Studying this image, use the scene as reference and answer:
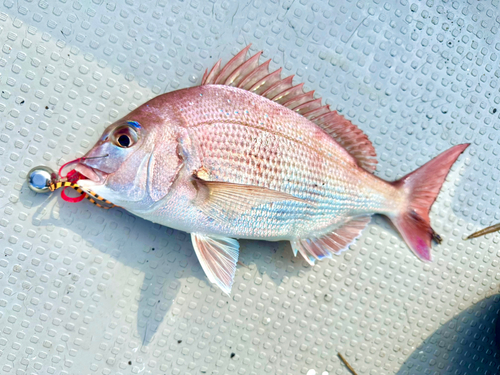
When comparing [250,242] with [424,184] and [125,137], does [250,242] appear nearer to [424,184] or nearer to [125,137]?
[125,137]

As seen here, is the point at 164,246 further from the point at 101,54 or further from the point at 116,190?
the point at 101,54

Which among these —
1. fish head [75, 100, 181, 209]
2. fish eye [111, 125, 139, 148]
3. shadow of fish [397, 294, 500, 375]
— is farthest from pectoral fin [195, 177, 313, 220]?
shadow of fish [397, 294, 500, 375]

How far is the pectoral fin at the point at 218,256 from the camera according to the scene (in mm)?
1379

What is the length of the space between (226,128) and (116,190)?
479 mm

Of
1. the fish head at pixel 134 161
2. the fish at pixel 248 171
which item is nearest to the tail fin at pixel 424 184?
the fish at pixel 248 171

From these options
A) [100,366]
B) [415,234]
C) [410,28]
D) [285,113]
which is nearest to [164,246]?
[100,366]

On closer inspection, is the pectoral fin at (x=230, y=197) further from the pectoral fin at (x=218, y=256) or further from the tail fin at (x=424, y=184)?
the tail fin at (x=424, y=184)

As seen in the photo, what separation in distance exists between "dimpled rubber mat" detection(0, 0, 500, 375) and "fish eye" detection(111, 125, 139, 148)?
1.13 ft

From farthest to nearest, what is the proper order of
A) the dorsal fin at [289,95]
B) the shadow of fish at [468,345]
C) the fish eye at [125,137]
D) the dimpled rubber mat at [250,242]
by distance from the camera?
the shadow of fish at [468,345] < the dimpled rubber mat at [250,242] < the dorsal fin at [289,95] < the fish eye at [125,137]

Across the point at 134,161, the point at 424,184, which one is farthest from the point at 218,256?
the point at 424,184

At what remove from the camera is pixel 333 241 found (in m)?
1.55

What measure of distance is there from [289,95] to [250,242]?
0.72 meters

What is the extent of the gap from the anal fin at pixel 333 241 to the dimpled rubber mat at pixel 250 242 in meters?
0.12

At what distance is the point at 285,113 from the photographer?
4.52 ft
